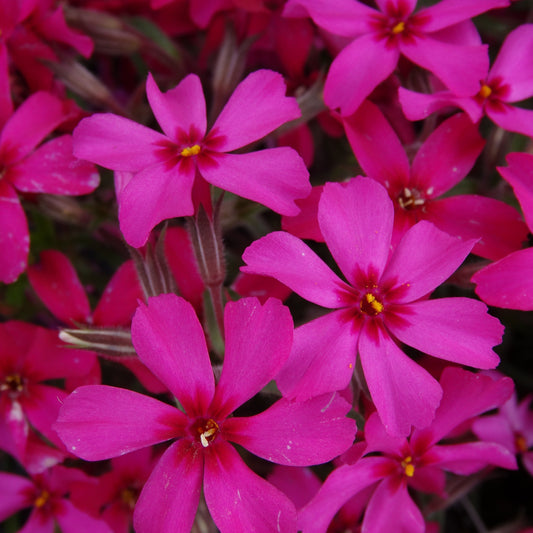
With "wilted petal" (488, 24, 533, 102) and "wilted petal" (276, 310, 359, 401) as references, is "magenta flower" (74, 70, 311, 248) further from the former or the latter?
"wilted petal" (488, 24, 533, 102)

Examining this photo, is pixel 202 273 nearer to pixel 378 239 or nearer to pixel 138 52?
pixel 378 239

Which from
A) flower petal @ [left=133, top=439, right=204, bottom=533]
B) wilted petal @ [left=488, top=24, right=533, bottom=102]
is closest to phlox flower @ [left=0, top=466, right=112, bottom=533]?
flower petal @ [left=133, top=439, right=204, bottom=533]

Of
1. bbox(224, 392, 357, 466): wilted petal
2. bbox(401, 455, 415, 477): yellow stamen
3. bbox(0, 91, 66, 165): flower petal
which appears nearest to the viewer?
bbox(224, 392, 357, 466): wilted petal

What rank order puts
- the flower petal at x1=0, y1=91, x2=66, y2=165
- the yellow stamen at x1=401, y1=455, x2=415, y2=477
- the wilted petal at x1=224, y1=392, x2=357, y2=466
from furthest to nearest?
the flower petal at x1=0, y1=91, x2=66, y2=165 < the yellow stamen at x1=401, y1=455, x2=415, y2=477 < the wilted petal at x1=224, y1=392, x2=357, y2=466

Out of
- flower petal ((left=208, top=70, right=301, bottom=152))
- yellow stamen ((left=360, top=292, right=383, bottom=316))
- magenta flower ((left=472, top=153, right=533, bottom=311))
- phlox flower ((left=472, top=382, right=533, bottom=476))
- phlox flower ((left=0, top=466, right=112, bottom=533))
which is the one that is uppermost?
flower petal ((left=208, top=70, right=301, bottom=152))

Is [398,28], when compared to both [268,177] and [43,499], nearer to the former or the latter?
[268,177]

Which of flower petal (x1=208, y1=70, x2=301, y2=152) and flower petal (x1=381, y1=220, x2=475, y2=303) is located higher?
flower petal (x1=208, y1=70, x2=301, y2=152)
